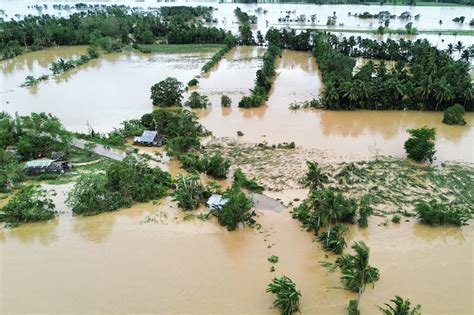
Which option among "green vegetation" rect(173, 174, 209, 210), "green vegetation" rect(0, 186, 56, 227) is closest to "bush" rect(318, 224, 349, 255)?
"green vegetation" rect(173, 174, 209, 210)

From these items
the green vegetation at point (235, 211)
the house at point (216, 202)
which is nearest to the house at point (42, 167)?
the house at point (216, 202)

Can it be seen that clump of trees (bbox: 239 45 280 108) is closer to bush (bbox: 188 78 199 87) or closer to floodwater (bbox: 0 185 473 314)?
bush (bbox: 188 78 199 87)

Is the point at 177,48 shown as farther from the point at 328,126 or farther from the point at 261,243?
the point at 261,243

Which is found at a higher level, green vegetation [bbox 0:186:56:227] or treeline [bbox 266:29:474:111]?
treeline [bbox 266:29:474:111]

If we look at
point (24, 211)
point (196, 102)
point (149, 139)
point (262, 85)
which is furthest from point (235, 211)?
point (262, 85)

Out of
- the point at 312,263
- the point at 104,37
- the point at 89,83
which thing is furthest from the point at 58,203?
the point at 104,37
